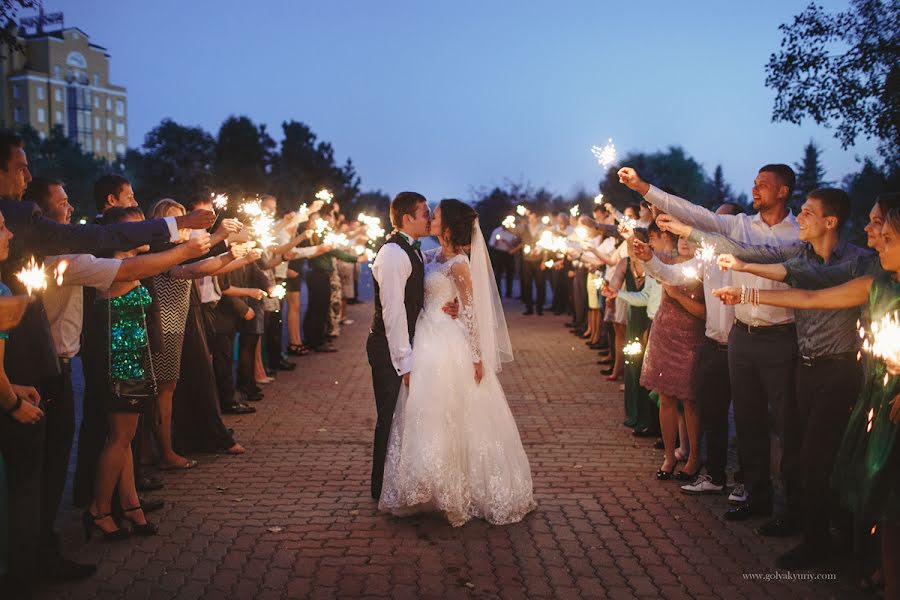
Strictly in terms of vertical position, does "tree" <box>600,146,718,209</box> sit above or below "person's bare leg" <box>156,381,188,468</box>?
above

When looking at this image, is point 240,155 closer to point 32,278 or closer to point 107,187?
point 107,187

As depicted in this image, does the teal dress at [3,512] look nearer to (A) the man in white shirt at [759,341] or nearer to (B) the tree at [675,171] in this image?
(A) the man in white shirt at [759,341]

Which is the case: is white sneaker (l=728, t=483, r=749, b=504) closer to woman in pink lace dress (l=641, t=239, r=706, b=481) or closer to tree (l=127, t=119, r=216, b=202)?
woman in pink lace dress (l=641, t=239, r=706, b=481)

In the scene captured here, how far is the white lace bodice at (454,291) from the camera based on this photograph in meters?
6.15

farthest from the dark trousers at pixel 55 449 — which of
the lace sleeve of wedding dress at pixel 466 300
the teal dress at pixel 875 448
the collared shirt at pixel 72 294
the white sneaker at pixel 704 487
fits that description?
the white sneaker at pixel 704 487

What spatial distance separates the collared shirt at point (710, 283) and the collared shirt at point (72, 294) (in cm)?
406

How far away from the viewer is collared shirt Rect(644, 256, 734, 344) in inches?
258

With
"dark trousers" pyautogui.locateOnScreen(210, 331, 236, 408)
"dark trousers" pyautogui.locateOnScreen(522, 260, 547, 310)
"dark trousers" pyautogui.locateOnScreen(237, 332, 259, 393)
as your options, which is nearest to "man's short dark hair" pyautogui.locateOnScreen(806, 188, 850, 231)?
"dark trousers" pyautogui.locateOnScreen(210, 331, 236, 408)

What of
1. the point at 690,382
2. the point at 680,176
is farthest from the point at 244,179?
the point at 690,382

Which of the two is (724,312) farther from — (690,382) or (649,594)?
(649,594)

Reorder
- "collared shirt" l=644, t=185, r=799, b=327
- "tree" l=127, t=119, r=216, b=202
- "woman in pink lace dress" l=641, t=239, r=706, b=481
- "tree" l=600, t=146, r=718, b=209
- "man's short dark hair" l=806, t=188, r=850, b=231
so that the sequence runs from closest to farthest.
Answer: "man's short dark hair" l=806, t=188, r=850, b=231, "collared shirt" l=644, t=185, r=799, b=327, "woman in pink lace dress" l=641, t=239, r=706, b=481, "tree" l=127, t=119, r=216, b=202, "tree" l=600, t=146, r=718, b=209

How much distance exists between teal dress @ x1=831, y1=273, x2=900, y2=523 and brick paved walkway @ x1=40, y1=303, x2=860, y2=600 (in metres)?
0.89

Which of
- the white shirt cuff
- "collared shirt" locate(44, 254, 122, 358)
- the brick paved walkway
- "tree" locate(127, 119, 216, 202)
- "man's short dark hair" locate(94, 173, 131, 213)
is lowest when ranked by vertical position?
the brick paved walkway

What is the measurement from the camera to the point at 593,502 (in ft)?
21.4
